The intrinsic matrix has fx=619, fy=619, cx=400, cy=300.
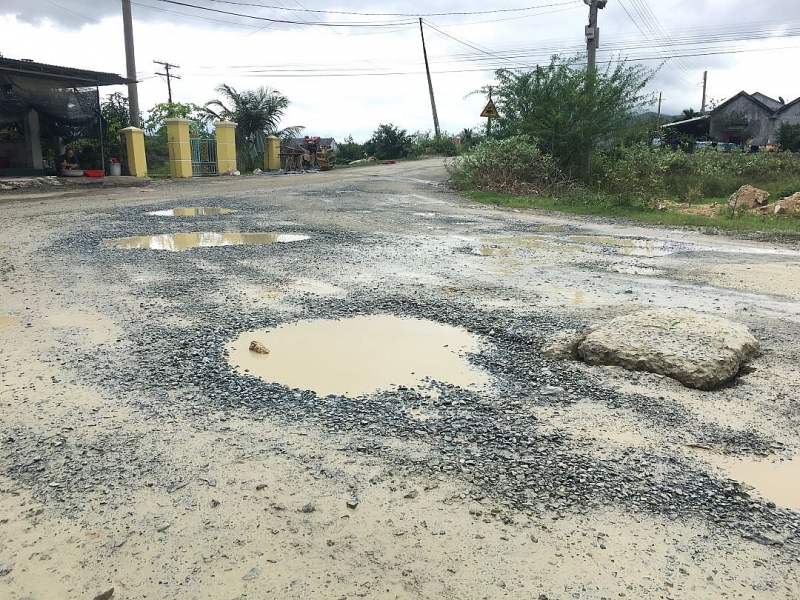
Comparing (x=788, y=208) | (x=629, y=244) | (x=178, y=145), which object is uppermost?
(x=178, y=145)

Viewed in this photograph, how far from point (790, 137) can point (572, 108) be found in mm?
26352

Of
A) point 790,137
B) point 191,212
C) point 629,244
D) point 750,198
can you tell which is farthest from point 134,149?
point 790,137

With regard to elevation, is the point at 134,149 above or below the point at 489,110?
below

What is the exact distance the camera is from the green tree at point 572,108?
17109 millimetres

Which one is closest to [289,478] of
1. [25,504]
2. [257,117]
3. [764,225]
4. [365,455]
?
[365,455]

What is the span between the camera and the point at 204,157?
23938mm

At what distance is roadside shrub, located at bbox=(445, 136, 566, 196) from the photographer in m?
16.6

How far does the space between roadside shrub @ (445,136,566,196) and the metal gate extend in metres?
11.1

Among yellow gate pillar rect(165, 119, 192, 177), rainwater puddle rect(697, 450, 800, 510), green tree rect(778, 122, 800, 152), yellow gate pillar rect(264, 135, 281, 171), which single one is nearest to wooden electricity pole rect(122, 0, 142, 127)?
yellow gate pillar rect(165, 119, 192, 177)

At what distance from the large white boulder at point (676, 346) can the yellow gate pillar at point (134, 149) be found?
19.3 m

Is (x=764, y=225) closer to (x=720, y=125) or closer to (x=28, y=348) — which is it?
(x=28, y=348)

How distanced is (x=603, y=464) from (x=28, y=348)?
3.91 m

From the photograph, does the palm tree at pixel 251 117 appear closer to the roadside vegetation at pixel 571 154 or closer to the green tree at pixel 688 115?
the roadside vegetation at pixel 571 154

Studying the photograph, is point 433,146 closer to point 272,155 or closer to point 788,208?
point 272,155
